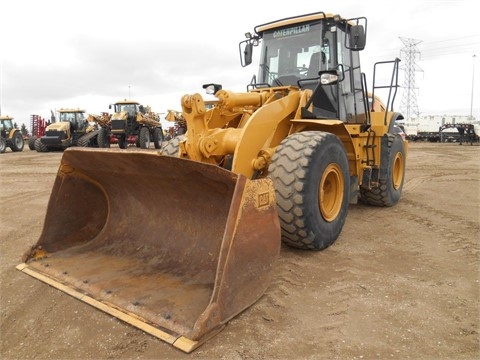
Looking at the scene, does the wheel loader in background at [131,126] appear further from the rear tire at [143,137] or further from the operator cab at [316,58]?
the operator cab at [316,58]

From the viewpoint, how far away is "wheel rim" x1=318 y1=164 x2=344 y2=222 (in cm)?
409

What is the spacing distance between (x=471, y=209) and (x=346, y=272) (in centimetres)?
382

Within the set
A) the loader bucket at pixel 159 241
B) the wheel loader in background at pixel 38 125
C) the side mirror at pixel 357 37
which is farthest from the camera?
the wheel loader in background at pixel 38 125

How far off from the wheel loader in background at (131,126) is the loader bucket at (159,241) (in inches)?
659

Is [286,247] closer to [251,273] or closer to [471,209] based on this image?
[251,273]

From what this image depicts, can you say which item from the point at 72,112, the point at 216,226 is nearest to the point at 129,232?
the point at 216,226

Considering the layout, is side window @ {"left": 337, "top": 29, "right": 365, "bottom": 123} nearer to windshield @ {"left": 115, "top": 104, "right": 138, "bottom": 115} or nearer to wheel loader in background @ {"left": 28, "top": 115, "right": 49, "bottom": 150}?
windshield @ {"left": 115, "top": 104, "right": 138, "bottom": 115}

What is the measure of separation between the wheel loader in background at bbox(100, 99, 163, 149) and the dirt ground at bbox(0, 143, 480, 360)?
16084mm

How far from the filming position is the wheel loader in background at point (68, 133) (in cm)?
2086

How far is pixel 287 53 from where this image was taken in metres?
5.12

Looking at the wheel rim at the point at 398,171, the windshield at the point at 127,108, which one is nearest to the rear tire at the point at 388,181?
the wheel rim at the point at 398,171

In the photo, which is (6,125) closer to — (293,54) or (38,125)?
(38,125)

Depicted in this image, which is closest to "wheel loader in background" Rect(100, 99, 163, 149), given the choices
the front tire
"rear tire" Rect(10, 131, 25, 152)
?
the front tire

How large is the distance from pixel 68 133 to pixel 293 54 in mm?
19198
